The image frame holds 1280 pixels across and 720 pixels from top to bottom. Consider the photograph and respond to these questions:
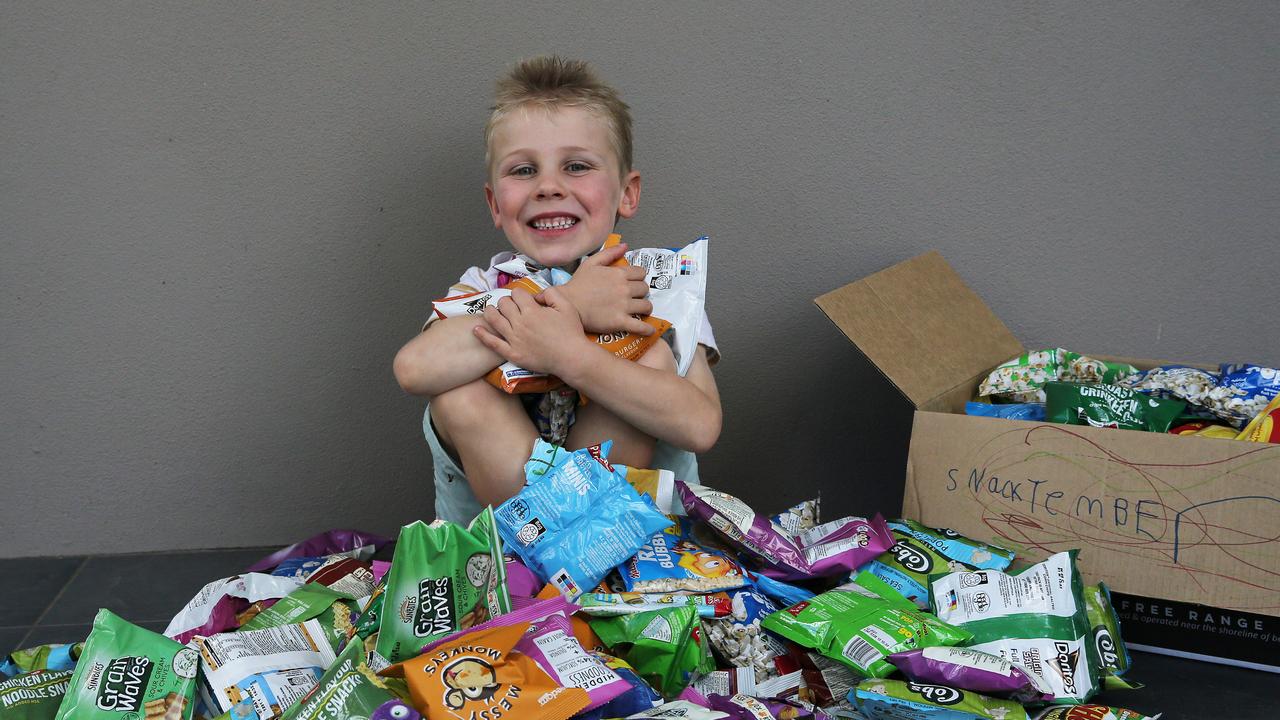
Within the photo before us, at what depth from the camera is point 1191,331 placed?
177 centimetres

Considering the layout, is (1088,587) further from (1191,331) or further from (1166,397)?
(1191,331)

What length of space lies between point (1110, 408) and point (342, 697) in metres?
1.06

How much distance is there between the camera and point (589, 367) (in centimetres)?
124

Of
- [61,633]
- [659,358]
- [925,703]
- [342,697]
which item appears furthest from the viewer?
[61,633]

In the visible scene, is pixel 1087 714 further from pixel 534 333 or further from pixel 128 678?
pixel 128 678

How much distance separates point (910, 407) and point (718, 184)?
0.55 meters

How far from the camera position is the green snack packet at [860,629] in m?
1.07

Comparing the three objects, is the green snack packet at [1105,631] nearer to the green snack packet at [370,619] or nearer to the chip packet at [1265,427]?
the chip packet at [1265,427]

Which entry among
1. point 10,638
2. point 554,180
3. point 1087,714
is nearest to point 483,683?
point 1087,714

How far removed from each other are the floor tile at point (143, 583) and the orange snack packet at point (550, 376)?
70 cm

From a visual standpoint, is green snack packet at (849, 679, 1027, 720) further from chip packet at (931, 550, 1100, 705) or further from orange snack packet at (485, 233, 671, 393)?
orange snack packet at (485, 233, 671, 393)

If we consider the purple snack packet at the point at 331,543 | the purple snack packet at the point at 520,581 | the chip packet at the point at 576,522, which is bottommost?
the purple snack packet at the point at 331,543

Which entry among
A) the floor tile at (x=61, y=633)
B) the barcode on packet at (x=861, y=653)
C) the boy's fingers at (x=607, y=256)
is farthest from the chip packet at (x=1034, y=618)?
the floor tile at (x=61, y=633)

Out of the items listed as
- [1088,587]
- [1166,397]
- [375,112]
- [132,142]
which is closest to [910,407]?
[1166,397]
